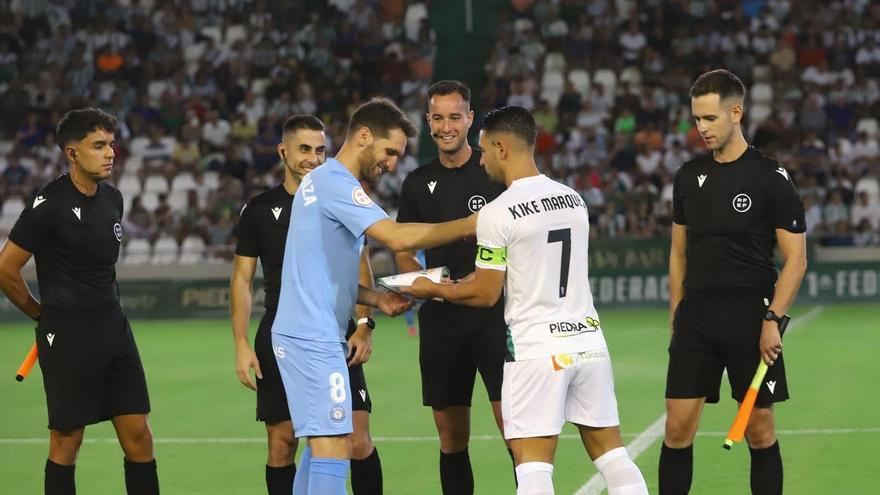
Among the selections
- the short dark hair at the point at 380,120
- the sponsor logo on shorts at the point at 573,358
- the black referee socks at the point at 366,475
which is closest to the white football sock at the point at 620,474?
the sponsor logo on shorts at the point at 573,358

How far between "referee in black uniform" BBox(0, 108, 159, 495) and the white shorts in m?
2.29

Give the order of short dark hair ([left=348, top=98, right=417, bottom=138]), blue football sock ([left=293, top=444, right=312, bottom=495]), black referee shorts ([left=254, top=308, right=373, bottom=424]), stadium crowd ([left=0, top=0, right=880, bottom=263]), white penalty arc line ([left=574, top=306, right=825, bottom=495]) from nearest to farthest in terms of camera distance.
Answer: short dark hair ([left=348, top=98, right=417, bottom=138]) → blue football sock ([left=293, top=444, right=312, bottom=495]) → black referee shorts ([left=254, top=308, right=373, bottom=424]) → white penalty arc line ([left=574, top=306, right=825, bottom=495]) → stadium crowd ([left=0, top=0, right=880, bottom=263])

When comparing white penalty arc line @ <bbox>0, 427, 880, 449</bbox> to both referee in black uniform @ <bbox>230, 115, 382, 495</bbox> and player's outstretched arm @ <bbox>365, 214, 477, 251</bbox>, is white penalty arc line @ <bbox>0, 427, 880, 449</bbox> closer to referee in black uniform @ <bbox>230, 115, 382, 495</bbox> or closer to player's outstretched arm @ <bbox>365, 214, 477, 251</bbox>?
referee in black uniform @ <bbox>230, 115, 382, 495</bbox>

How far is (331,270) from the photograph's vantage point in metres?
6.43

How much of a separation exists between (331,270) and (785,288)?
237 centimetres

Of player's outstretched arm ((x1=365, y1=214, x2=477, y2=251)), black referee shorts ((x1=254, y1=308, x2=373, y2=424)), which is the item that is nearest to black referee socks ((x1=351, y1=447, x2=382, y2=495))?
black referee shorts ((x1=254, y1=308, x2=373, y2=424))

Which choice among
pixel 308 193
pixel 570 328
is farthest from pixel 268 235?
pixel 570 328

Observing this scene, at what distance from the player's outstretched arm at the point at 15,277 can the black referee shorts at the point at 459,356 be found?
7.21 feet

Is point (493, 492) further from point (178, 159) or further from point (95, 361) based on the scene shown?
point (178, 159)

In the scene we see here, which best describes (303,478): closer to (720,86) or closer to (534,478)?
(534,478)

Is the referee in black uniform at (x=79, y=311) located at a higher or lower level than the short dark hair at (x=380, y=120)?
lower

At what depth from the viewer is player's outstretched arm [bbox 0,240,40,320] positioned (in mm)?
7219

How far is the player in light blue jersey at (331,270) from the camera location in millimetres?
6328

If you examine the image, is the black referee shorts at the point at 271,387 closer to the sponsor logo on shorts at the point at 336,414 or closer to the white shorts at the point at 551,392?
the sponsor logo on shorts at the point at 336,414
